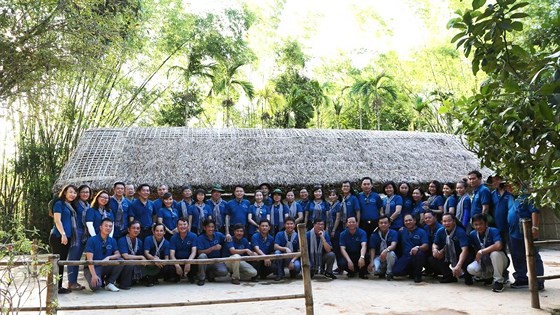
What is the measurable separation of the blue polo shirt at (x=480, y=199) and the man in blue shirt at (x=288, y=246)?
8.05ft

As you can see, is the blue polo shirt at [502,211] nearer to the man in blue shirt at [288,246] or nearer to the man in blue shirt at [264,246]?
the man in blue shirt at [288,246]

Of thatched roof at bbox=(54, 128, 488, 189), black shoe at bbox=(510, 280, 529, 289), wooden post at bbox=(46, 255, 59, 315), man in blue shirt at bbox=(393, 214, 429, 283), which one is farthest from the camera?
thatched roof at bbox=(54, 128, 488, 189)

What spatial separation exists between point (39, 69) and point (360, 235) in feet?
15.9

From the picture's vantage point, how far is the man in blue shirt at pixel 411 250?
6.68m

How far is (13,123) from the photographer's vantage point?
11.3m

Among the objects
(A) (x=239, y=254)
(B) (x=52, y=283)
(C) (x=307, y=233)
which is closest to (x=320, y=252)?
(C) (x=307, y=233)

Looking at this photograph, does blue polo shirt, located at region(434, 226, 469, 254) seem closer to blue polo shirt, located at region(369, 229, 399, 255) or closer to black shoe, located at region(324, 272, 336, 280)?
blue polo shirt, located at region(369, 229, 399, 255)

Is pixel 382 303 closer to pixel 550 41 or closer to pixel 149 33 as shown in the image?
pixel 550 41

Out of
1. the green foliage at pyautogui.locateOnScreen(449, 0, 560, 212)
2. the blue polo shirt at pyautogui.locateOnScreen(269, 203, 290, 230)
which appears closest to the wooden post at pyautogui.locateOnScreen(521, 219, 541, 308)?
the green foliage at pyautogui.locateOnScreen(449, 0, 560, 212)

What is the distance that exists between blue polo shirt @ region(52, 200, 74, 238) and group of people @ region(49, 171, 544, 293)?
0.5 inches

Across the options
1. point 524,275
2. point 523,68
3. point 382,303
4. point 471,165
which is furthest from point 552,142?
point 471,165

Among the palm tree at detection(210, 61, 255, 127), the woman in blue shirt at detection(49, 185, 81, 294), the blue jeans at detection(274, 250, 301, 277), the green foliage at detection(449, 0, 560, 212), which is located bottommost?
the blue jeans at detection(274, 250, 301, 277)

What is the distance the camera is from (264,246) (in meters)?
7.16

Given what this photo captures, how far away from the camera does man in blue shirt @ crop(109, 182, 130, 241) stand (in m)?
6.88
